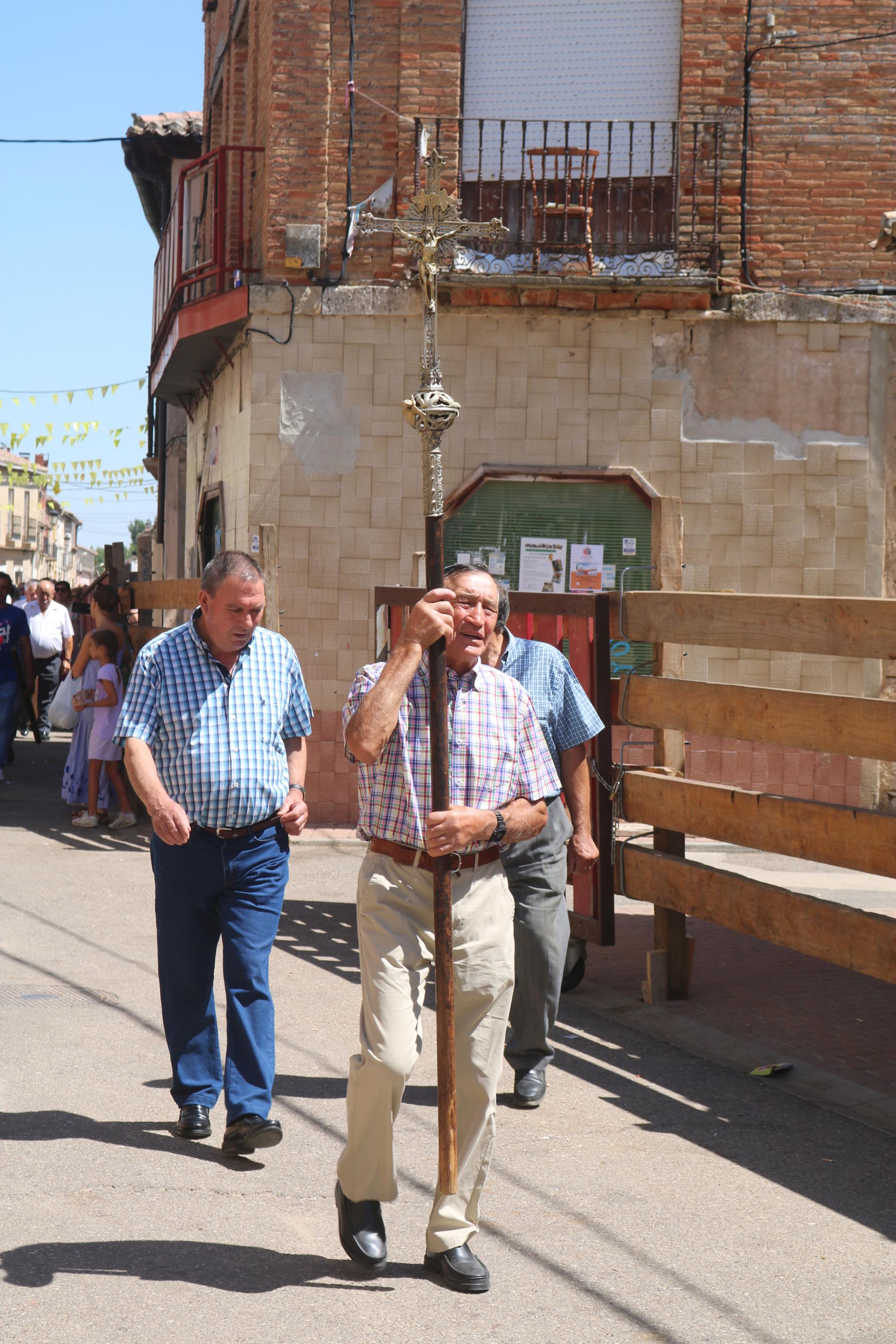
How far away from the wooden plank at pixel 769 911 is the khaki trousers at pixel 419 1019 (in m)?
1.96

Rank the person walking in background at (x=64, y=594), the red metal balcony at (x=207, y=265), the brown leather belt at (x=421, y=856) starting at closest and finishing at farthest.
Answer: the brown leather belt at (x=421, y=856)
the red metal balcony at (x=207, y=265)
the person walking in background at (x=64, y=594)

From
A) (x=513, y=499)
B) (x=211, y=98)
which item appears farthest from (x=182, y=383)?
(x=513, y=499)

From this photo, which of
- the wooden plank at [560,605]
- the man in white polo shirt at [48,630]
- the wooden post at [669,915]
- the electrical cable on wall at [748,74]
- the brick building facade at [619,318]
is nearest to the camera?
the wooden post at [669,915]

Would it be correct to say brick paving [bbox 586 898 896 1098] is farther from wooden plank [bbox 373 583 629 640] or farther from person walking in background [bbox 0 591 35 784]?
person walking in background [bbox 0 591 35 784]

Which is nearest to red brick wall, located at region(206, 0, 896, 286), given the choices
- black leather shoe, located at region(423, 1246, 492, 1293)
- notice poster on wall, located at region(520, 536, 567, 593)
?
notice poster on wall, located at region(520, 536, 567, 593)

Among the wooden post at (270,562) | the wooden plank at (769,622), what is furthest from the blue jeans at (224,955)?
the wooden post at (270,562)

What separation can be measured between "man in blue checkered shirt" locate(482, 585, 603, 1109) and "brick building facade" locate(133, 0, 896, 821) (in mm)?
6150

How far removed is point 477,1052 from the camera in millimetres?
3941

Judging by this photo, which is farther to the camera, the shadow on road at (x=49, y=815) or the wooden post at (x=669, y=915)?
the shadow on road at (x=49, y=815)

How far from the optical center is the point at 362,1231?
3.93 metres

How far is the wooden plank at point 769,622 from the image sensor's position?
5.59m

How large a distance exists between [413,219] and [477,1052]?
2.37 metres

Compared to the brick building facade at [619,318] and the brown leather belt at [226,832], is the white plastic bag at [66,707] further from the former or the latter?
the brown leather belt at [226,832]

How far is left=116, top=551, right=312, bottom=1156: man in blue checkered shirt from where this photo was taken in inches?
191
